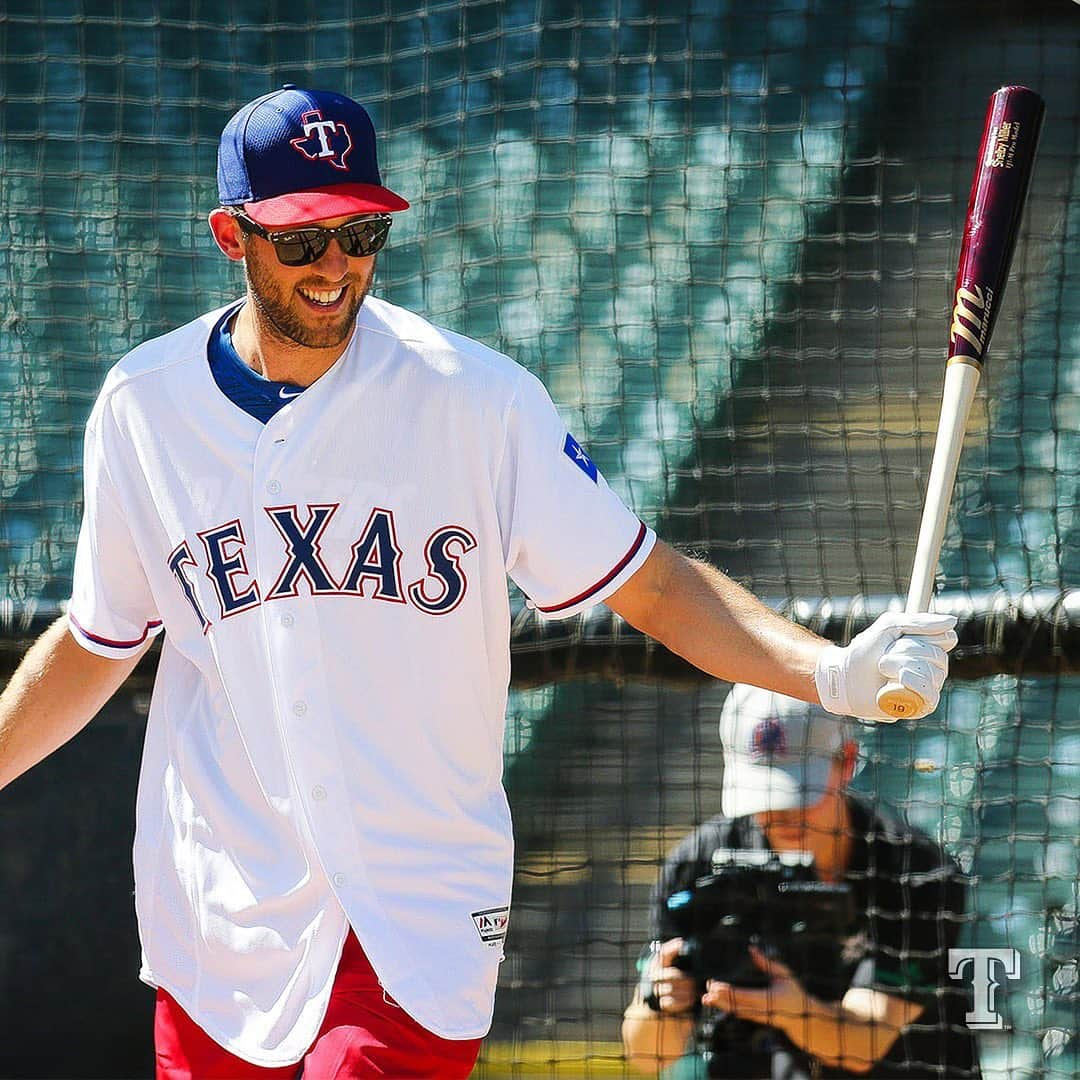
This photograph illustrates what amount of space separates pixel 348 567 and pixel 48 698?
0.46 m

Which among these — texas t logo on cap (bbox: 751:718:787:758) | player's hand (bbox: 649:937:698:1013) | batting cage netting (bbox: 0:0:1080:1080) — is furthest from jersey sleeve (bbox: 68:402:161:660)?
batting cage netting (bbox: 0:0:1080:1080)

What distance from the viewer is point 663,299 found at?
442cm

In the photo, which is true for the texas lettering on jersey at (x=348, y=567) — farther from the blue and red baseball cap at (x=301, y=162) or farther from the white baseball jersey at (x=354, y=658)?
the blue and red baseball cap at (x=301, y=162)

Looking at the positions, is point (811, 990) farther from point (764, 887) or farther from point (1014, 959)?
point (1014, 959)

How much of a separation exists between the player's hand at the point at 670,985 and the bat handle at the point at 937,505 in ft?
4.78

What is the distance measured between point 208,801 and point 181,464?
397 mm

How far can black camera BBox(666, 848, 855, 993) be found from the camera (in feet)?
10.9

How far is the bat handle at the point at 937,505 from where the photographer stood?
1.72 meters

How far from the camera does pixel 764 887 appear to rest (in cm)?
336

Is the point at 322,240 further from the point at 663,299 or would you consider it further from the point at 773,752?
the point at 663,299

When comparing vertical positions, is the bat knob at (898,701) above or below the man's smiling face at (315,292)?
below

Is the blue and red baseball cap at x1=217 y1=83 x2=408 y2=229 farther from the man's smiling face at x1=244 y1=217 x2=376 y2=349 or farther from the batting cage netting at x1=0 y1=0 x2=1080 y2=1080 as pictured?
the batting cage netting at x1=0 y1=0 x2=1080 y2=1080

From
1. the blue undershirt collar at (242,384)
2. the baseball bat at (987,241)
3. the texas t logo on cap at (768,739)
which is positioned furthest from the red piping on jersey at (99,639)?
the texas t logo on cap at (768,739)
